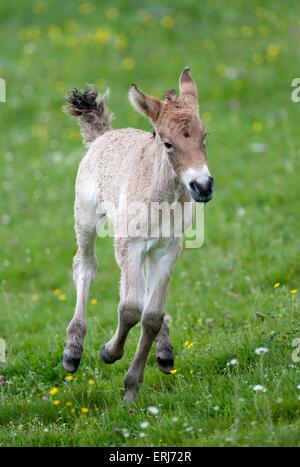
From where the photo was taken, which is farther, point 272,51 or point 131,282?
point 272,51

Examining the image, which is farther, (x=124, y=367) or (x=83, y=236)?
(x=83, y=236)

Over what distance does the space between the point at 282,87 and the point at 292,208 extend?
4726 millimetres

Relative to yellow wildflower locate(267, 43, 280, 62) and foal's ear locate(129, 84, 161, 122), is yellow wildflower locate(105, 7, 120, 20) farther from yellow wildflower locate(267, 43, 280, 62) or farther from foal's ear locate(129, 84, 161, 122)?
foal's ear locate(129, 84, 161, 122)

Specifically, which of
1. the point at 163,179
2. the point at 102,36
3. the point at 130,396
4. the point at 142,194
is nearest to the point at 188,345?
the point at 130,396

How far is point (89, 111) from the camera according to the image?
26.0 ft

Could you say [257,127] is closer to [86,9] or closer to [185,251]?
[185,251]

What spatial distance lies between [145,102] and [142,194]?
0.76 m

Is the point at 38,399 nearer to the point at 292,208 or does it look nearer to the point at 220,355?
the point at 220,355

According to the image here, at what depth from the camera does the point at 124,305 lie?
20.5ft

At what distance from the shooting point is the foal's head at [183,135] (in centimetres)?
542

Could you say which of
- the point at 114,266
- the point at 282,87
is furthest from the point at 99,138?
the point at 282,87

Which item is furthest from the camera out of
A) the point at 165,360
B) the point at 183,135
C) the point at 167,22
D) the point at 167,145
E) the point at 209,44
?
the point at 167,22

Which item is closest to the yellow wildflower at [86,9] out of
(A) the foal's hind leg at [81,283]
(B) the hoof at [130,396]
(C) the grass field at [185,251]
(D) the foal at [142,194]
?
(C) the grass field at [185,251]

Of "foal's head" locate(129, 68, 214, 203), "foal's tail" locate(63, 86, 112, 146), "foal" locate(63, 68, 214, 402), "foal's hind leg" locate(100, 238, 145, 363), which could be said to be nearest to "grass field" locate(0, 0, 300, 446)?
"foal" locate(63, 68, 214, 402)
